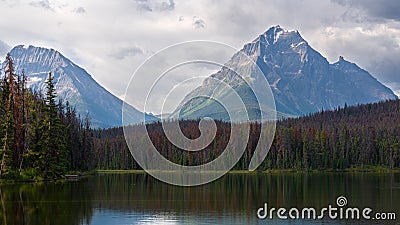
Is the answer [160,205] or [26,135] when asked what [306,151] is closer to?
[26,135]

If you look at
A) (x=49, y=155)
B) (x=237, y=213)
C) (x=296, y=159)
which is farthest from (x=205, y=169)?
(x=237, y=213)

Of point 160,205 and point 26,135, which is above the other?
point 26,135

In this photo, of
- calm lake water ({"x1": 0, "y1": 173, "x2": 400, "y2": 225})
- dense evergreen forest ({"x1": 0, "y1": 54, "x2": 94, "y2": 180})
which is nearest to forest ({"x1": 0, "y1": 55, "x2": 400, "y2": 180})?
dense evergreen forest ({"x1": 0, "y1": 54, "x2": 94, "y2": 180})

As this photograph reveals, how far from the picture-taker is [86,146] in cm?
13662

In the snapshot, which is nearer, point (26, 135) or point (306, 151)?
point (26, 135)

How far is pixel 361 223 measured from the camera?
44219 millimetres

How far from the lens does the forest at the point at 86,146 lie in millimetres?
87312

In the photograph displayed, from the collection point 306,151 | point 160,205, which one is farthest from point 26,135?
point 306,151

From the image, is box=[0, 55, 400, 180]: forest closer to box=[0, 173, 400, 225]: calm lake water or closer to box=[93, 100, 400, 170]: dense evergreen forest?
box=[93, 100, 400, 170]: dense evergreen forest

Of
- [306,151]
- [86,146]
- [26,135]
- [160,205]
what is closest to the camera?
[160,205]

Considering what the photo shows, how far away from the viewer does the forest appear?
8731cm

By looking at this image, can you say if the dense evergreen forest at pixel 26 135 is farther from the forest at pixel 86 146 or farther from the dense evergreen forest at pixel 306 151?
the dense evergreen forest at pixel 306 151

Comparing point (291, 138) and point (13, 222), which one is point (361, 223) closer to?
point (13, 222)

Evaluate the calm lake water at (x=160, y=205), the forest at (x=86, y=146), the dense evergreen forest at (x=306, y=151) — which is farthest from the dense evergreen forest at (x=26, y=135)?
the dense evergreen forest at (x=306, y=151)
